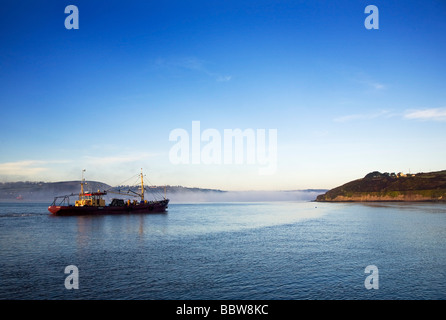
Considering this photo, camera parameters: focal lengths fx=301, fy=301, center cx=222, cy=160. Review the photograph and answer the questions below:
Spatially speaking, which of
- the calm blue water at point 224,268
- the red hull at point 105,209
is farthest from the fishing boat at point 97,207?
the calm blue water at point 224,268

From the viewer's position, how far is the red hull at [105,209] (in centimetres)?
11162

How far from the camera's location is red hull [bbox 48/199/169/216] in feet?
366

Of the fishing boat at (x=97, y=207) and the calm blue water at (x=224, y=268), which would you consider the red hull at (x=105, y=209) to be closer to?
the fishing boat at (x=97, y=207)

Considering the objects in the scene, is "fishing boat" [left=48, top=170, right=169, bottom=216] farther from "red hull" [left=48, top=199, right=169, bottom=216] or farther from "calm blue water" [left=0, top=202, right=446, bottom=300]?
"calm blue water" [left=0, top=202, right=446, bottom=300]

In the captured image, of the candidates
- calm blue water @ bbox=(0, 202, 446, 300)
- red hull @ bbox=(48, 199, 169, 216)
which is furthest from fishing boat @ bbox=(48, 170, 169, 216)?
calm blue water @ bbox=(0, 202, 446, 300)

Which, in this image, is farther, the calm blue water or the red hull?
the red hull

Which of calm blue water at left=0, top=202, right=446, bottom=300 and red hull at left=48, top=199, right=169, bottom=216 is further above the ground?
calm blue water at left=0, top=202, right=446, bottom=300

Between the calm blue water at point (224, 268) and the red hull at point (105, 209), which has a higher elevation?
the calm blue water at point (224, 268)

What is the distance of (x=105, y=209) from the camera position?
11725 centimetres

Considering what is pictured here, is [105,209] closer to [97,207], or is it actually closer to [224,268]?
[97,207]

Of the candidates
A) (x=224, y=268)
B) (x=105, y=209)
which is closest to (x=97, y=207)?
(x=105, y=209)
